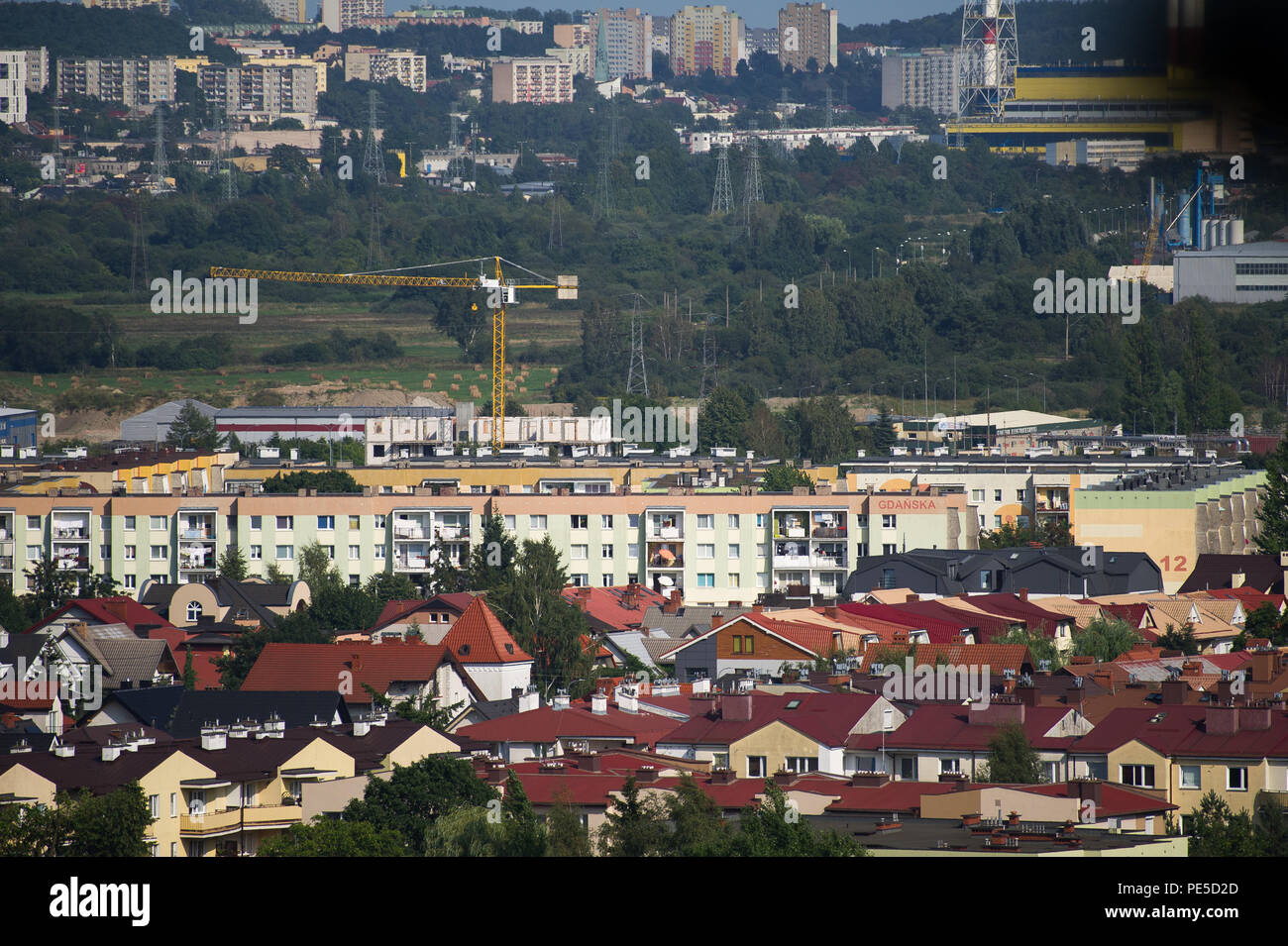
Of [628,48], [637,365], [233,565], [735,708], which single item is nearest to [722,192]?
[637,365]

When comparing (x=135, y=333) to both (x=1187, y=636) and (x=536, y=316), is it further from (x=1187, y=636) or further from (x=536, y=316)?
(x=1187, y=636)

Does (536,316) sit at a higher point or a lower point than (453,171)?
lower

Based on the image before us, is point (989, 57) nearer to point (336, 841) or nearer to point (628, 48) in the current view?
point (628, 48)

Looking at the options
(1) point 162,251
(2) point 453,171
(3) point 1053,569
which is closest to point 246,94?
(2) point 453,171

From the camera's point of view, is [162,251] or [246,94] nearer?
[162,251]

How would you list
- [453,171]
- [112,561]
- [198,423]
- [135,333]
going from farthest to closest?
[453,171] < [135,333] < [198,423] < [112,561]

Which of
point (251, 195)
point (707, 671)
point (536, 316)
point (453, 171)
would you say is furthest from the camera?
point (453, 171)
